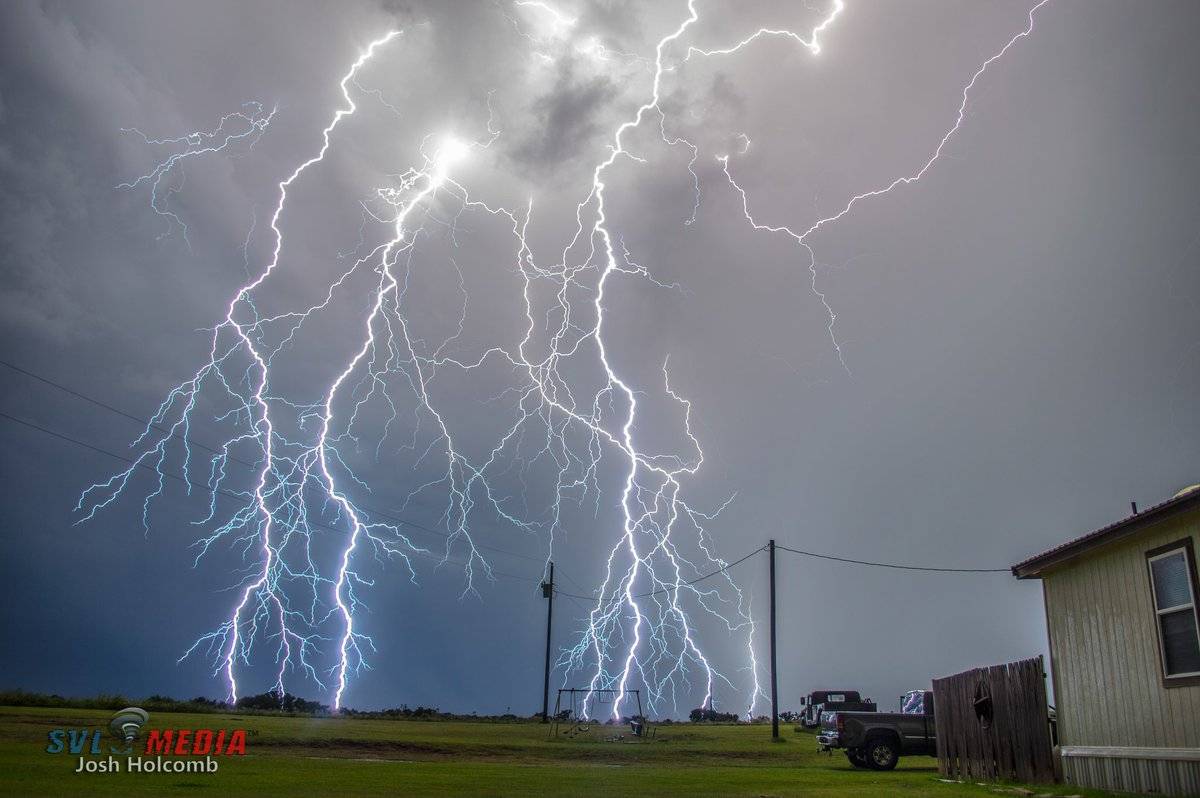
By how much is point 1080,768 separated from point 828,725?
1357 centimetres

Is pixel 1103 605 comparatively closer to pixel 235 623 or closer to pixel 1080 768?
pixel 1080 768

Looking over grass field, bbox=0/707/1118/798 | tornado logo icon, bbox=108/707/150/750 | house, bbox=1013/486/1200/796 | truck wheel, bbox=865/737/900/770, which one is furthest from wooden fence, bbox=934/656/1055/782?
tornado logo icon, bbox=108/707/150/750

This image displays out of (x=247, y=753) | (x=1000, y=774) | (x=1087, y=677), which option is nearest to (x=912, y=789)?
(x=1000, y=774)

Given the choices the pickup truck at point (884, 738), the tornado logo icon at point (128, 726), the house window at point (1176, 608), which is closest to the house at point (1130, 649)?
the house window at point (1176, 608)

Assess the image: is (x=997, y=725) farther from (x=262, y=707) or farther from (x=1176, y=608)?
(x=262, y=707)

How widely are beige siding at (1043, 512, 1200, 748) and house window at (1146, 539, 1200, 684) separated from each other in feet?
0.40

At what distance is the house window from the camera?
9086mm

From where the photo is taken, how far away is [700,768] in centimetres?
1995

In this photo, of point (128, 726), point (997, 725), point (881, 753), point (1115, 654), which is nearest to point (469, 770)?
point (128, 726)

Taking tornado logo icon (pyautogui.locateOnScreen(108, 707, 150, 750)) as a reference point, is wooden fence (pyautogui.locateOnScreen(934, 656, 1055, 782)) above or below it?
above

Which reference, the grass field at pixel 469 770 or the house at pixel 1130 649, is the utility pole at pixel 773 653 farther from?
the house at pixel 1130 649

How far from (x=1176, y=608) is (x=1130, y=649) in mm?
1125

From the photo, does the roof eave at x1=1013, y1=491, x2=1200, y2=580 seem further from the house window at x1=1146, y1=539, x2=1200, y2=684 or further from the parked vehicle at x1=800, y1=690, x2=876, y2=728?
the parked vehicle at x1=800, y1=690, x2=876, y2=728

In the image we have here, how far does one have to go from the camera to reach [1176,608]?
9398 mm
